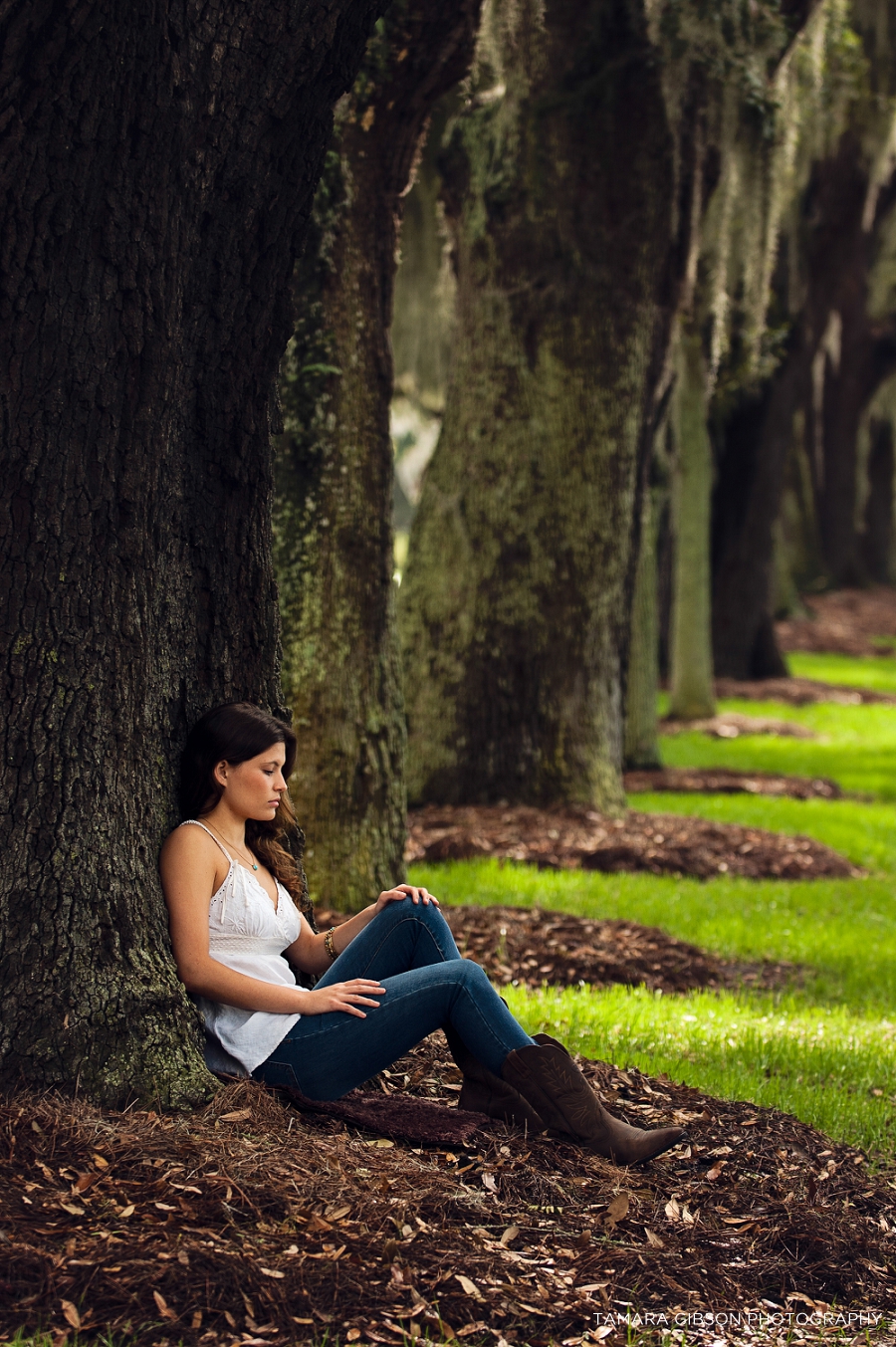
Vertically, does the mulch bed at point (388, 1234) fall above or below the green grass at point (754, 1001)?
above

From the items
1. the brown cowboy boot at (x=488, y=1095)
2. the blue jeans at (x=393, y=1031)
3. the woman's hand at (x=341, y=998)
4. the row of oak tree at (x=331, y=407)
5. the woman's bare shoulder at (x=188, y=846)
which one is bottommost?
the brown cowboy boot at (x=488, y=1095)

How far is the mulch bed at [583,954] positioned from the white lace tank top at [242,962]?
1754mm

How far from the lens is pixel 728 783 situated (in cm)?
1112

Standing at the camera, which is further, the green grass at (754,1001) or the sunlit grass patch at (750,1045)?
the green grass at (754,1001)

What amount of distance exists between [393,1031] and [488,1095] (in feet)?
1.20

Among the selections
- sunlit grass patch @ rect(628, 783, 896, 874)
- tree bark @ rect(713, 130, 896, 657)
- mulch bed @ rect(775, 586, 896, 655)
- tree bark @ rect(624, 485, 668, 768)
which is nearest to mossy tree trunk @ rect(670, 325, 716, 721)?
tree bark @ rect(624, 485, 668, 768)

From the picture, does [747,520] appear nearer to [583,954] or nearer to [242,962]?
[583,954]

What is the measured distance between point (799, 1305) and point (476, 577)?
6230mm

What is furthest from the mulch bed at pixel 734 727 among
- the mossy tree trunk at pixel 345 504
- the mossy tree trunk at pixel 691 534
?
the mossy tree trunk at pixel 345 504

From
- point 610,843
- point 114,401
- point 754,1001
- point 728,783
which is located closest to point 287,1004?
point 114,401

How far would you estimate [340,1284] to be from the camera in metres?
2.77

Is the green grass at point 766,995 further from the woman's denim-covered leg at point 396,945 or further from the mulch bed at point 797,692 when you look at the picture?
the mulch bed at point 797,692

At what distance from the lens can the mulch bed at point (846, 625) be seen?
73.3ft

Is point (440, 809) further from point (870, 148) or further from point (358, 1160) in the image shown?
point (870, 148)
